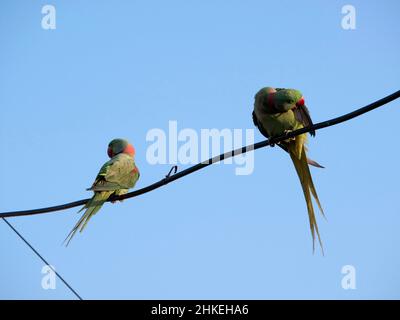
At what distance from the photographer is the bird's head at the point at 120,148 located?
8477 mm

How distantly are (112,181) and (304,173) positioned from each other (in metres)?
2.41

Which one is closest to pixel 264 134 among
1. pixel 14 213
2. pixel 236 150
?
pixel 236 150

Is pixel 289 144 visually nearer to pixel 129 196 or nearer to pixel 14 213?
pixel 129 196

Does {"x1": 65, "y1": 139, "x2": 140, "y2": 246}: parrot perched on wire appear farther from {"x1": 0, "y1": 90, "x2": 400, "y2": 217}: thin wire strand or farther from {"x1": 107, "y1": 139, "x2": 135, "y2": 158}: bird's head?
{"x1": 0, "y1": 90, "x2": 400, "y2": 217}: thin wire strand

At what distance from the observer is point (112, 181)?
7051 mm

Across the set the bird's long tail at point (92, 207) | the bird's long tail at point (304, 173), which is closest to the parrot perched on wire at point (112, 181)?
the bird's long tail at point (92, 207)

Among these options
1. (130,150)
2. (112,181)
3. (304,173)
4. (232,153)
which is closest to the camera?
(232,153)

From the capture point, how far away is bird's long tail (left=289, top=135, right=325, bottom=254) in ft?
19.7

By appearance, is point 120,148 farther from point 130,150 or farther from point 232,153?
point 232,153

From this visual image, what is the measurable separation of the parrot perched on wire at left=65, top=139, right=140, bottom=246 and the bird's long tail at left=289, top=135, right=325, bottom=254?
218 centimetres

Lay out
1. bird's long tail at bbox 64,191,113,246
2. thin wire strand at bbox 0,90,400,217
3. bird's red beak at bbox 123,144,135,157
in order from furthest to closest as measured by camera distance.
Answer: bird's red beak at bbox 123,144,135,157, bird's long tail at bbox 64,191,113,246, thin wire strand at bbox 0,90,400,217

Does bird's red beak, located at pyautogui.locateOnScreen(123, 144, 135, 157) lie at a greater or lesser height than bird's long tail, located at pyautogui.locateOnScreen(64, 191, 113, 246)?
greater

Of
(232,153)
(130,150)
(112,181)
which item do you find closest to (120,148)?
(130,150)

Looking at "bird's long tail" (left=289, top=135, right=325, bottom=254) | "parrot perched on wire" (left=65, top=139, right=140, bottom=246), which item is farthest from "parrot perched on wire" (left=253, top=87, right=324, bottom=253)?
"parrot perched on wire" (left=65, top=139, right=140, bottom=246)
